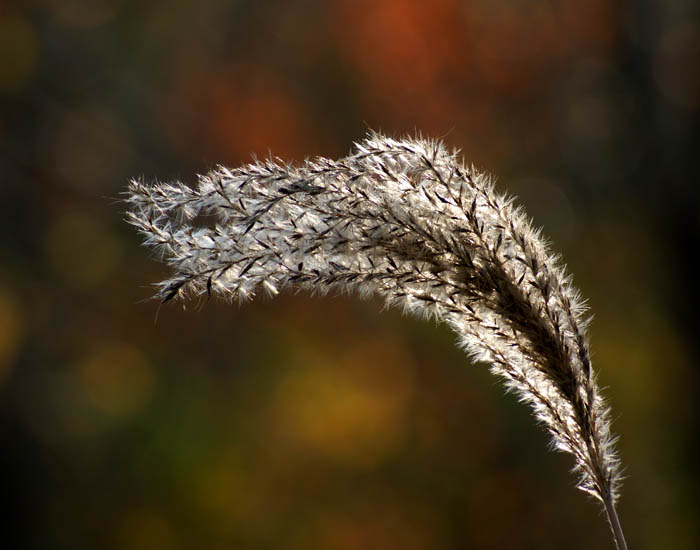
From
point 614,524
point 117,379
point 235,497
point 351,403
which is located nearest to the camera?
point 614,524

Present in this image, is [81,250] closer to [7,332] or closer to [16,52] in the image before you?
[7,332]

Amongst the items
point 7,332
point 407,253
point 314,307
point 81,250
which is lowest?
point 407,253

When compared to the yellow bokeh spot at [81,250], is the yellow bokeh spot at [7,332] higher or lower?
lower

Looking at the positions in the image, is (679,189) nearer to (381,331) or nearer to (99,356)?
(381,331)

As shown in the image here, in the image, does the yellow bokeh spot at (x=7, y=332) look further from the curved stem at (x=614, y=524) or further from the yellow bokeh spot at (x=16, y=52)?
the curved stem at (x=614, y=524)

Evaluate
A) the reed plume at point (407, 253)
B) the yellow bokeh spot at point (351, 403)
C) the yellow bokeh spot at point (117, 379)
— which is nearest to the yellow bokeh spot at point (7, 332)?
the yellow bokeh spot at point (117, 379)

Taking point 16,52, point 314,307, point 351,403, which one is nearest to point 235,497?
point 351,403

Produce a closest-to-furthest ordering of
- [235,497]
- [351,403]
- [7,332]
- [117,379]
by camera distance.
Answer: [7,332], [117,379], [235,497], [351,403]
